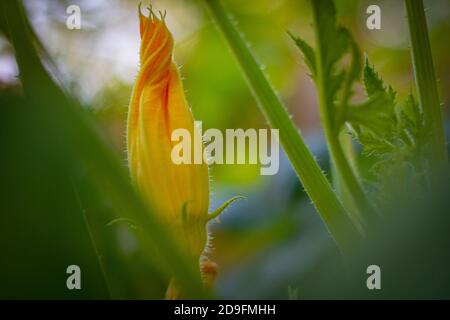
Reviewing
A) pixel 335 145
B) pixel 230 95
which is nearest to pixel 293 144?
pixel 335 145

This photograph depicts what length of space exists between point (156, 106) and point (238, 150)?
7.3 inches

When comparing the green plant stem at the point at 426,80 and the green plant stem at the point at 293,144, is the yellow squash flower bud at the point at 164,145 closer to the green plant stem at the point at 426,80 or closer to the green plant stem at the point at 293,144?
the green plant stem at the point at 293,144

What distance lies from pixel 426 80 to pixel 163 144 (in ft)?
0.61

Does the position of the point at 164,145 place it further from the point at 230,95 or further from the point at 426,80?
the point at 230,95

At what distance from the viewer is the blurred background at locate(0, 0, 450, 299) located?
0.48 meters

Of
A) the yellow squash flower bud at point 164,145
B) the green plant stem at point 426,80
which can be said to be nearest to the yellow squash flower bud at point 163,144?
the yellow squash flower bud at point 164,145

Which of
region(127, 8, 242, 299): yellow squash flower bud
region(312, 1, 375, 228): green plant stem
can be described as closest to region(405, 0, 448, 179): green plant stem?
region(312, 1, 375, 228): green plant stem

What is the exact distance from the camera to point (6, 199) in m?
0.48

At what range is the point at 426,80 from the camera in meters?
0.43

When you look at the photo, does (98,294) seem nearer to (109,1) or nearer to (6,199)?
(6,199)

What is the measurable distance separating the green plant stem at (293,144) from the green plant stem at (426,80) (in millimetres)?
74

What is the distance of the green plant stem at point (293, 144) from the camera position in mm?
418

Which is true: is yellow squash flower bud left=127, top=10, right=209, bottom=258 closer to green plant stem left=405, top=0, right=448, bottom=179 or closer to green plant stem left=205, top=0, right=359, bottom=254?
green plant stem left=205, top=0, right=359, bottom=254
